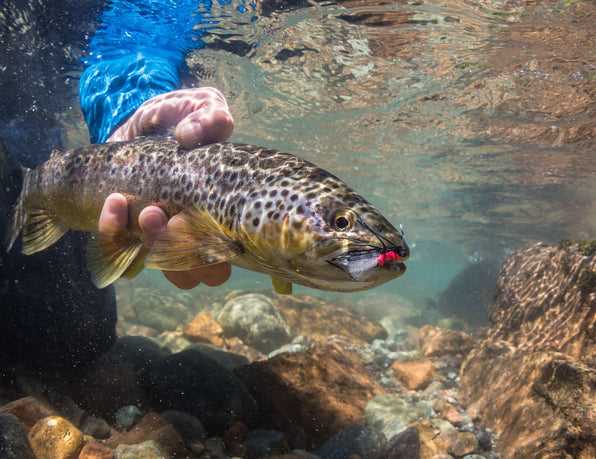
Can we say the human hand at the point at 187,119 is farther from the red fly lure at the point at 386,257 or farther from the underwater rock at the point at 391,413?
the underwater rock at the point at 391,413

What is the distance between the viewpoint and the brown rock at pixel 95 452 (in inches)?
121

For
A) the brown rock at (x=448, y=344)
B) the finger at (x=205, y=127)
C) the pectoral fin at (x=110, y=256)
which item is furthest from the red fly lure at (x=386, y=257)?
the brown rock at (x=448, y=344)

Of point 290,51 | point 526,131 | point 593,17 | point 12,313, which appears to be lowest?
point 12,313

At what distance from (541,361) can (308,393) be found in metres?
3.39

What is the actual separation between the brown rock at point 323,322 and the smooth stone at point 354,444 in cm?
670

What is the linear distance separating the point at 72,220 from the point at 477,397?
21.8ft

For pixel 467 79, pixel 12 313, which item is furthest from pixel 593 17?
pixel 12 313

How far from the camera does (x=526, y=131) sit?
42.1 feet

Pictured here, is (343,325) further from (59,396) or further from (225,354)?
(59,396)

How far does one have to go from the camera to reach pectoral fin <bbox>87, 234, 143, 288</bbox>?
283 cm

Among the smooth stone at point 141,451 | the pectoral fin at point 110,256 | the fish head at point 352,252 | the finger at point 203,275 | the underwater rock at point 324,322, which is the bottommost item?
the underwater rock at point 324,322

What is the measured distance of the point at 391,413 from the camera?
5043 millimetres

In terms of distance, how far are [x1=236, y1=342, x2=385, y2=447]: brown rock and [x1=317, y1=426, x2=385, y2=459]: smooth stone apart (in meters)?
0.29

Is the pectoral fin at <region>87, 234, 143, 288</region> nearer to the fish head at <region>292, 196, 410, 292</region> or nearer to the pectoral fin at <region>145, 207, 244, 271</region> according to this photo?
the pectoral fin at <region>145, 207, 244, 271</region>
